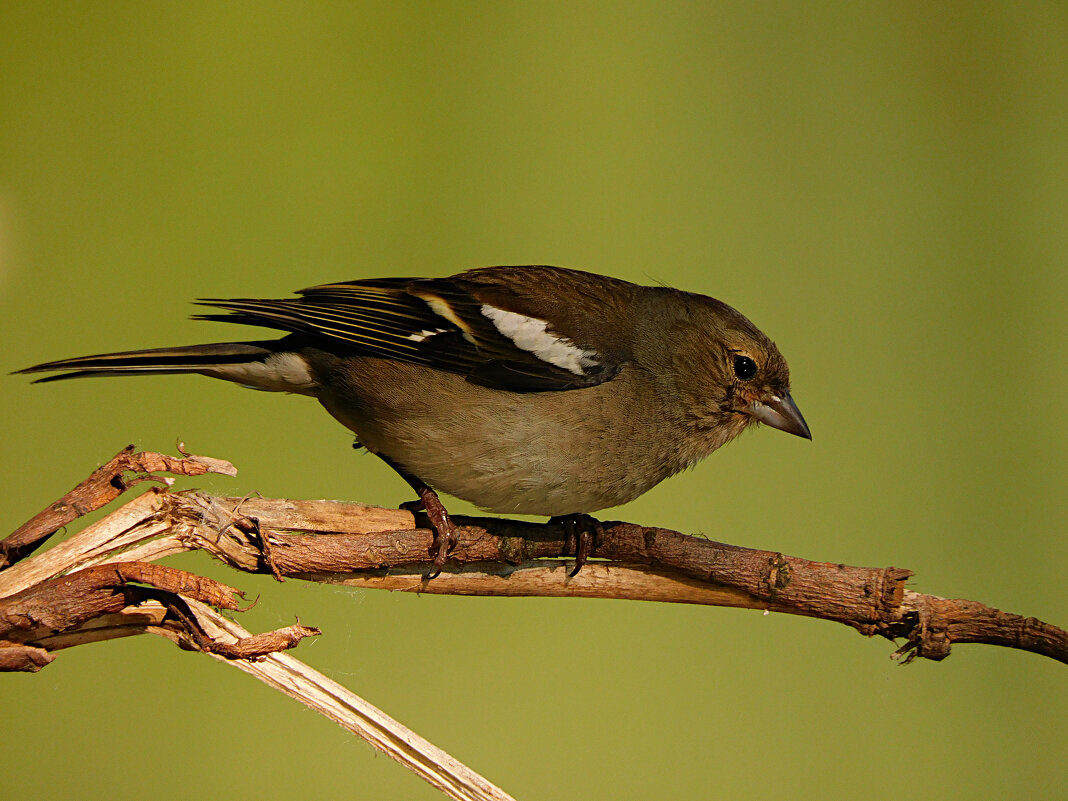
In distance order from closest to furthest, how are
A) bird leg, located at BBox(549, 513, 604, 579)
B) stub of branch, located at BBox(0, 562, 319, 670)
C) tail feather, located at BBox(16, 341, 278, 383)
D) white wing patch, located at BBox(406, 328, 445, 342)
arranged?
stub of branch, located at BBox(0, 562, 319, 670), tail feather, located at BBox(16, 341, 278, 383), bird leg, located at BBox(549, 513, 604, 579), white wing patch, located at BBox(406, 328, 445, 342)

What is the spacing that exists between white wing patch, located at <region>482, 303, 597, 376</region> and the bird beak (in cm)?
33

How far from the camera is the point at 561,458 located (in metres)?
1.37

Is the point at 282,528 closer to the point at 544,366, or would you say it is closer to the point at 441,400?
the point at 441,400

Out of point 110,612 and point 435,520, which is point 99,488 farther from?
point 435,520

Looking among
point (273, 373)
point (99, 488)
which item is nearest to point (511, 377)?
point (273, 373)

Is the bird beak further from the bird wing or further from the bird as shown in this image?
the bird wing

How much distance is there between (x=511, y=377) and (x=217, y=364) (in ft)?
1.57

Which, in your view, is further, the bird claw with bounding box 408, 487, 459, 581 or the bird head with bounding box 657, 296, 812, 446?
the bird head with bounding box 657, 296, 812, 446

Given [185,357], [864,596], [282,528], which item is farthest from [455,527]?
[864,596]

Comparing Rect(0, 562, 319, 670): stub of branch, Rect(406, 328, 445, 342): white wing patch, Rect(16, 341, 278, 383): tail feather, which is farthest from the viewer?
Rect(406, 328, 445, 342): white wing patch

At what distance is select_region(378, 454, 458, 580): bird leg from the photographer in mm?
1287

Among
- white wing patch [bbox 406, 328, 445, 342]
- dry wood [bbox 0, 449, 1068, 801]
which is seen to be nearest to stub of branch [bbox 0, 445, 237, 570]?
dry wood [bbox 0, 449, 1068, 801]

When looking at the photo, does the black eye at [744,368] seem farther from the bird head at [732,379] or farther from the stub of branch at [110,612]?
the stub of branch at [110,612]

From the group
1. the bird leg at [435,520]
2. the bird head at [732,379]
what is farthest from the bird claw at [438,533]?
the bird head at [732,379]
